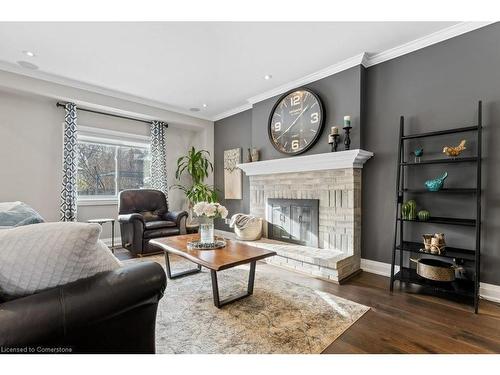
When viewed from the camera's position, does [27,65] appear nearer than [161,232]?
Yes

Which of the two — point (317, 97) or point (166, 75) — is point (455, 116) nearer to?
point (317, 97)

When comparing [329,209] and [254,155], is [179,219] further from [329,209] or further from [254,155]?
[329,209]

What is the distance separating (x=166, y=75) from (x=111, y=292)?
10.5 feet

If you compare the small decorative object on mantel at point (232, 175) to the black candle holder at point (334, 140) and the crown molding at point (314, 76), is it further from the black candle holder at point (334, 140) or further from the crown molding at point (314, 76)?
the black candle holder at point (334, 140)

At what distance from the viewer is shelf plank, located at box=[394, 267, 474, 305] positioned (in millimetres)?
2102

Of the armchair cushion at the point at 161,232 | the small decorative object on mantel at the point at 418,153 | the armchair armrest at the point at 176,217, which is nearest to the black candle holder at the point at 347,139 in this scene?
the small decorative object on mantel at the point at 418,153

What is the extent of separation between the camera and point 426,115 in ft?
8.48

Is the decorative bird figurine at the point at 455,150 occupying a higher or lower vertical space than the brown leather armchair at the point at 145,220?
higher

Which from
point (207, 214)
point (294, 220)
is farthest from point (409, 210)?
point (207, 214)

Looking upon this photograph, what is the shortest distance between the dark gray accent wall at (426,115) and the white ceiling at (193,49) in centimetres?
31

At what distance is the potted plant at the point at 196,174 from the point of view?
195 inches

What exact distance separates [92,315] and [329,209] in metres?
2.75

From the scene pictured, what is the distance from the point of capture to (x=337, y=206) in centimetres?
303

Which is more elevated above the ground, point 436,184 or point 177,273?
point 436,184
